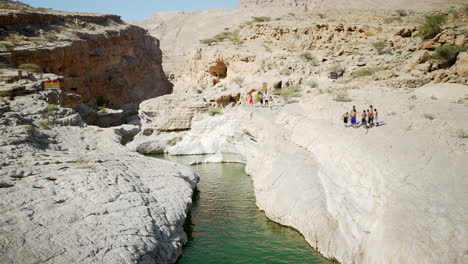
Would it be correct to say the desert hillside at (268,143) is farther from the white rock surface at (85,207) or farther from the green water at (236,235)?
the green water at (236,235)

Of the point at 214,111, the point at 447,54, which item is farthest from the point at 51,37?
the point at 447,54

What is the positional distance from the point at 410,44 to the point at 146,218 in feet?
72.9

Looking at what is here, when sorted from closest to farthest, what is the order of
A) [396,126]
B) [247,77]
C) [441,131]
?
[441,131] < [396,126] < [247,77]

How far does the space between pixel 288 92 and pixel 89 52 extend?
85.2ft

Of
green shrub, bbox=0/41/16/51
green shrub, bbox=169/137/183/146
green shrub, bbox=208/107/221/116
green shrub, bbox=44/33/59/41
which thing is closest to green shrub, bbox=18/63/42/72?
green shrub, bbox=0/41/16/51

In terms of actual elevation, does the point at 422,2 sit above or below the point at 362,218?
above

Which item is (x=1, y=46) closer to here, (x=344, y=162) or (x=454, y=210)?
(x=344, y=162)

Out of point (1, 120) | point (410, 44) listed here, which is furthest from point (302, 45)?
point (1, 120)

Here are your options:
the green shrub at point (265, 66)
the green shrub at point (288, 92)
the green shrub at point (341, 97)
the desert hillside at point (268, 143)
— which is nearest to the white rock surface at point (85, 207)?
the desert hillside at point (268, 143)

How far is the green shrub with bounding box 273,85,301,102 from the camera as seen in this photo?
71.6 feet

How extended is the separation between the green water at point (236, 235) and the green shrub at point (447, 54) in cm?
1267

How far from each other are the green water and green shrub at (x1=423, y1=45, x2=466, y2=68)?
41.6 feet

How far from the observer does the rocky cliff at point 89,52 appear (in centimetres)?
3150

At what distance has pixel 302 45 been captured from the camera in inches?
1125
